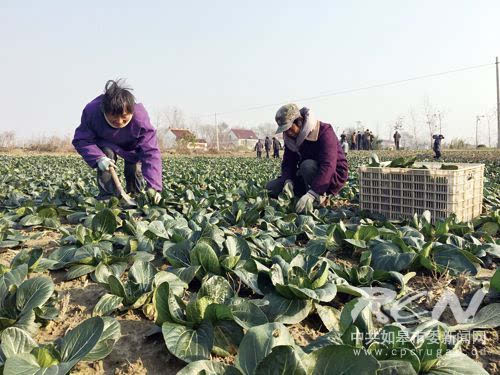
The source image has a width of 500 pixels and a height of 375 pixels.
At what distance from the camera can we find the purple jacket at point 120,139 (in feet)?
15.7

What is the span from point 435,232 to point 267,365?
240cm

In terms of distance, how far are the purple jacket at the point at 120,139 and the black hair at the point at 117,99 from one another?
14.0 inches

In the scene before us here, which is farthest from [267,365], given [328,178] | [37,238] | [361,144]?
[361,144]

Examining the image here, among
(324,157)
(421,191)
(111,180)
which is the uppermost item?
(324,157)

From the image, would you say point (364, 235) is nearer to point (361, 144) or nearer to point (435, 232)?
point (435, 232)

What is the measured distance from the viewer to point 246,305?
68.8 inches

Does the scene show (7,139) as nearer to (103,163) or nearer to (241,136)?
(103,163)

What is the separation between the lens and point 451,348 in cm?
164

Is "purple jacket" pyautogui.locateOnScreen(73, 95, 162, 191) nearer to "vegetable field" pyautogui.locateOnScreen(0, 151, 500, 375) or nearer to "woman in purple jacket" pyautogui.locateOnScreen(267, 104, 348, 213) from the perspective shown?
"woman in purple jacket" pyautogui.locateOnScreen(267, 104, 348, 213)

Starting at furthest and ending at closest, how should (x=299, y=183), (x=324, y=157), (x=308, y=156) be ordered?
(x=299, y=183)
(x=308, y=156)
(x=324, y=157)

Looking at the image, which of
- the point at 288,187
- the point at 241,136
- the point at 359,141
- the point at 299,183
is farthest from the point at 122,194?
the point at 241,136

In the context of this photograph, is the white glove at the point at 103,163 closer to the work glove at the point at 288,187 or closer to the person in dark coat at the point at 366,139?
the work glove at the point at 288,187

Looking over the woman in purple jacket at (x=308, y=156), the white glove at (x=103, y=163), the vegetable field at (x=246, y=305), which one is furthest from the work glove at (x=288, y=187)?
the white glove at (x=103, y=163)

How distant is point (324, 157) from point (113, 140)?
2.50m
